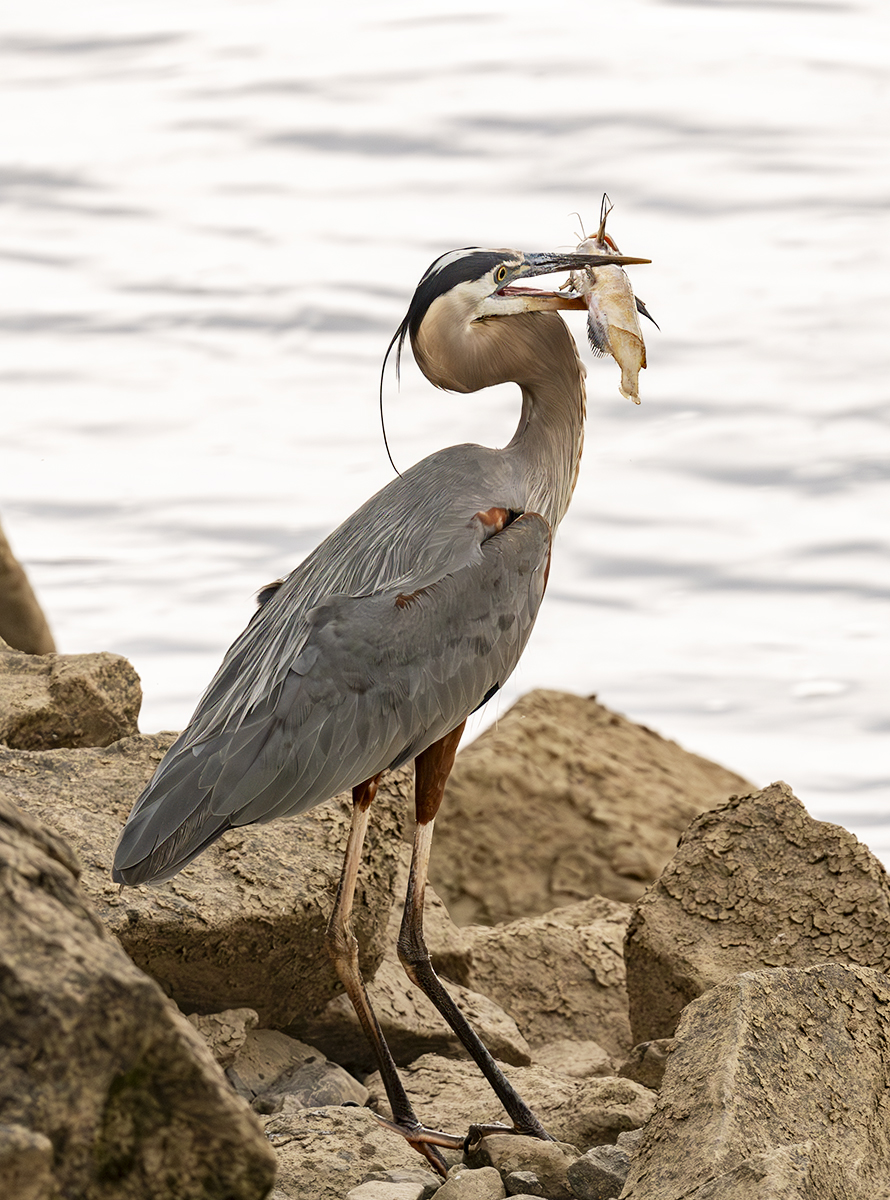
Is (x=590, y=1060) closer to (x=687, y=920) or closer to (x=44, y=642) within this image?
(x=687, y=920)

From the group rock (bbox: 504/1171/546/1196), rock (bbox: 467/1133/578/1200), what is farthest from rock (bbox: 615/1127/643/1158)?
rock (bbox: 504/1171/546/1196)

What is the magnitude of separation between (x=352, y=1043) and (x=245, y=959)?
1008 mm

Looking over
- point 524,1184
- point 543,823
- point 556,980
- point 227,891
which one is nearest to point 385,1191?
point 524,1184

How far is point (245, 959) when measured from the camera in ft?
17.6

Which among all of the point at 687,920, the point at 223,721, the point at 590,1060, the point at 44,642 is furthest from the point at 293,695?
the point at 44,642

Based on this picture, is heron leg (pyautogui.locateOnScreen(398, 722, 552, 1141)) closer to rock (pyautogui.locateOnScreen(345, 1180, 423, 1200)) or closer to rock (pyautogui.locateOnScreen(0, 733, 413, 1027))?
rock (pyautogui.locateOnScreen(0, 733, 413, 1027))

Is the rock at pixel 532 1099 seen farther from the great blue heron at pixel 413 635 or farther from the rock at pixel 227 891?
the rock at pixel 227 891

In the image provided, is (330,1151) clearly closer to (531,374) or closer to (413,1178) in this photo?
(413,1178)

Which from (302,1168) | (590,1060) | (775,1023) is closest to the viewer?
(775,1023)

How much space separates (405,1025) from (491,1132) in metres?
1.11

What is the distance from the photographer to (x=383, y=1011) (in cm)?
620

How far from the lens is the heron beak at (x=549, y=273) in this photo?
19.7 ft

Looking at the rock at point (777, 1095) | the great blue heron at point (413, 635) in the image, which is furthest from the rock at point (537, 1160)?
the rock at point (777, 1095)

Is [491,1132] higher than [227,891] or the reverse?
the reverse
